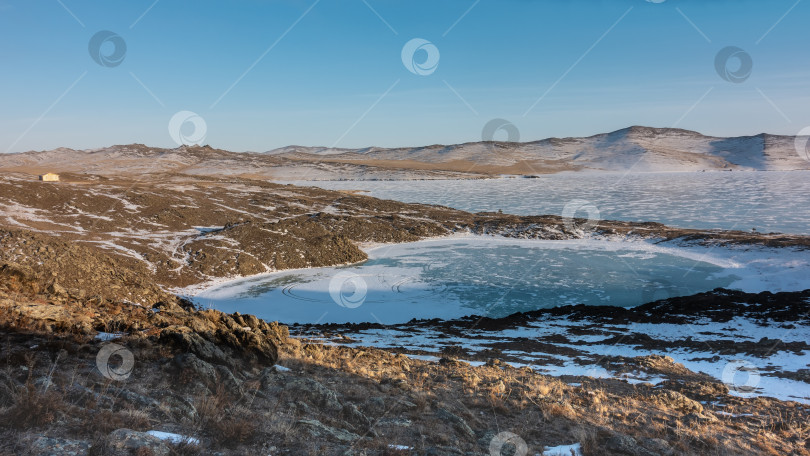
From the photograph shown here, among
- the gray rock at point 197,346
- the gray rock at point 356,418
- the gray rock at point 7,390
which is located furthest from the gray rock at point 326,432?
the gray rock at point 7,390

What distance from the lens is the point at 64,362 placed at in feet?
21.0

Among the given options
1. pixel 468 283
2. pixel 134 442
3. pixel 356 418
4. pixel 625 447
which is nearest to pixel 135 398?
pixel 134 442

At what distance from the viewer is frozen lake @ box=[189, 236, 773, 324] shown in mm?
19047

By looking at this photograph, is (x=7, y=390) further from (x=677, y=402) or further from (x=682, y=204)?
(x=682, y=204)

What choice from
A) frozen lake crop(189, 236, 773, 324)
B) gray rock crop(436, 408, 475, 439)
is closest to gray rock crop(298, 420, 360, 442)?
gray rock crop(436, 408, 475, 439)

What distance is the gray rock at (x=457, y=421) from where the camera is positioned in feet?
21.9

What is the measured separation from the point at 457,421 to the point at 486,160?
167 meters

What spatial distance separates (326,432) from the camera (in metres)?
5.80

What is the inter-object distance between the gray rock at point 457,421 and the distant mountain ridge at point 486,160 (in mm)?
99010

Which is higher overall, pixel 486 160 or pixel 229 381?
pixel 486 160

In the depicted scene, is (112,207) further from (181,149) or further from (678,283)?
(181,149)

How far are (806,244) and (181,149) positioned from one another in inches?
5845

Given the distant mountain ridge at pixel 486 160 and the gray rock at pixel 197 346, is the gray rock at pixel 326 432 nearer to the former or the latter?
the gray rock at pixel 197 346

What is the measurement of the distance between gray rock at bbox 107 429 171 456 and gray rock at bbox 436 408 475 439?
3.83 m
